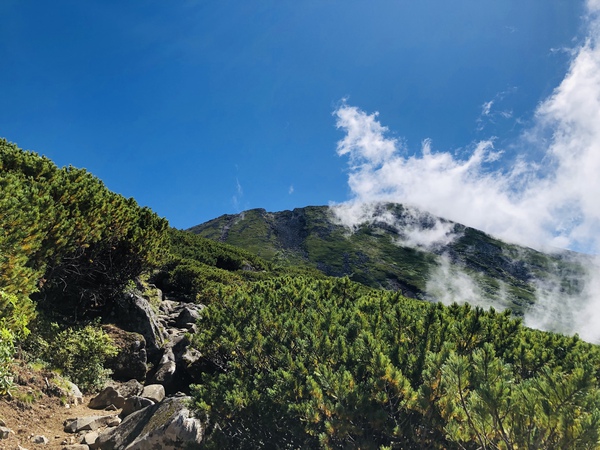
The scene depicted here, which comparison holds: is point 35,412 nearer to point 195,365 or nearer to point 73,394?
point 73,394

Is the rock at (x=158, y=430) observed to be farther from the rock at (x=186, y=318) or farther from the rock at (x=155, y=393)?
the rock at (x=186, y=318)

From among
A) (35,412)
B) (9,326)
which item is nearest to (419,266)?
(35,412)

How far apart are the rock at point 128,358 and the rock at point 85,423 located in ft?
13.9

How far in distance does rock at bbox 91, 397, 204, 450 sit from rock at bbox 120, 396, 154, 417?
185cm

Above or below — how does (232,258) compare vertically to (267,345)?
above

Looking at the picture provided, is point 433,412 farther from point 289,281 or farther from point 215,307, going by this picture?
point 289,281

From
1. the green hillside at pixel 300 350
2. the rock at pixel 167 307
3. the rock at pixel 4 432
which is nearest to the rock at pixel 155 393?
the green hillside at pixel 300 350

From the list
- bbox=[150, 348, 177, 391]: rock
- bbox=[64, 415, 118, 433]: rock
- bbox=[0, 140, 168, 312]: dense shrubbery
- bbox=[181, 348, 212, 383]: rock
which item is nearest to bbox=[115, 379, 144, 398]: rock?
bbox=[150, 348, 177, 391]: rock

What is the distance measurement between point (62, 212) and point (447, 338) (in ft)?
40.3

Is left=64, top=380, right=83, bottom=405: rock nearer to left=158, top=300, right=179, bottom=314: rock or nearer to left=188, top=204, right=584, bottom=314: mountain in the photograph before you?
left=158, top=300, right=179, bottom=314: rock

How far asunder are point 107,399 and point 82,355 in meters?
2.39

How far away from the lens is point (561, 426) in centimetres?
321

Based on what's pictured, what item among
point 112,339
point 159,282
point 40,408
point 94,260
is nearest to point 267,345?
point 40,408

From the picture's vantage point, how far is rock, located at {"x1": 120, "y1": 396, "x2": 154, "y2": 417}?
10.6 metres
